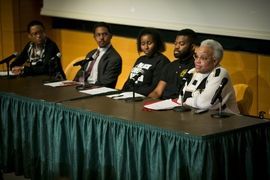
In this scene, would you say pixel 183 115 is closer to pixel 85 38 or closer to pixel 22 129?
pixel 22 129

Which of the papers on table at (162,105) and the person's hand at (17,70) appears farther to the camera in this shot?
the person's hand at (17,70)

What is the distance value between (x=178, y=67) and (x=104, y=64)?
0.98 m

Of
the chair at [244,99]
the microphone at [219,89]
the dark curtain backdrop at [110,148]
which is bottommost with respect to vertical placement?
the dark curtain backdrop at [110,148]

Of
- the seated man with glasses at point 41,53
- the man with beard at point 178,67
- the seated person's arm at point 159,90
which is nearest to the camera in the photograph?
the man with beard at point 178,67

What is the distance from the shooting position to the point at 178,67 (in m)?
5.68

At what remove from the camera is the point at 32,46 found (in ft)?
22.7

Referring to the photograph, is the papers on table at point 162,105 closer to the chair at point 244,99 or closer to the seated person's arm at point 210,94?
the seated person's arm at point 210,94

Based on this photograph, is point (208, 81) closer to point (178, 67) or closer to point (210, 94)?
point (210, 94)

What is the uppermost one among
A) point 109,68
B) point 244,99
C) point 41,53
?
point 41,53

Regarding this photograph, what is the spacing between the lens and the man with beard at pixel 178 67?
5.59 meters

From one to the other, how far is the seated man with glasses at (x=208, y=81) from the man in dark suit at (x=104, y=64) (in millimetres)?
1289

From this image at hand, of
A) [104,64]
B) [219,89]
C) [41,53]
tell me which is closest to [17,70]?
[41,53]

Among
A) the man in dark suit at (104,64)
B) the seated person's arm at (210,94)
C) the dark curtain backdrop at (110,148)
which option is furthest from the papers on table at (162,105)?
the man in dark suit at (104,64)

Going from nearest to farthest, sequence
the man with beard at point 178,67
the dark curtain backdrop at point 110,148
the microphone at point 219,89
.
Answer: the dark curtain backdrop at point 110,148 < the microphone at point 219,89 < the man with beard at point 178,67
